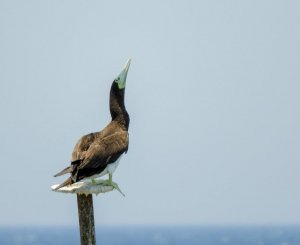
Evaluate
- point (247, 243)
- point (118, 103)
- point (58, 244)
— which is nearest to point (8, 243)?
point (58, 244)

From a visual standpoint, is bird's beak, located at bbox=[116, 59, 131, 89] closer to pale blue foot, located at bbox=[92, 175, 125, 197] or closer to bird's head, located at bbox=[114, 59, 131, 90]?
bird's head, located at bbox=[114, 59, 131, 90]

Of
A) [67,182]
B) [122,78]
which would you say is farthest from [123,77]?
[67,182]

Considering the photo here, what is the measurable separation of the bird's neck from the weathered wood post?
2.89 metres

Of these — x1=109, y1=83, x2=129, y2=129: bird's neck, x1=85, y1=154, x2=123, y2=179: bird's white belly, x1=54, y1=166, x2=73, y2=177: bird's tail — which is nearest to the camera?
x1=54, y1=166, x2=73, y2=177: bird's tail

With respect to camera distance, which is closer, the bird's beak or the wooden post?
the wooden post

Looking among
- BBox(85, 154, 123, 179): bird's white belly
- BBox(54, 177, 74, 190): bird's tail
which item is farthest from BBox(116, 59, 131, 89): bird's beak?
BBox(54, 177, 74, 190): bird's tail

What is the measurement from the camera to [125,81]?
1670cm

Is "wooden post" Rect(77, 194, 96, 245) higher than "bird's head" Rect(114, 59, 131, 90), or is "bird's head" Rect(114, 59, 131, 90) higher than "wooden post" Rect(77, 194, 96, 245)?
"bird's head" Rect(114, 59, 131, 90)

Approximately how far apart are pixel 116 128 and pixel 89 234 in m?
3.28

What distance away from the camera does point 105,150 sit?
49.4 feet

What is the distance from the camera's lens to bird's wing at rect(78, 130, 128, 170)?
14.5 metres

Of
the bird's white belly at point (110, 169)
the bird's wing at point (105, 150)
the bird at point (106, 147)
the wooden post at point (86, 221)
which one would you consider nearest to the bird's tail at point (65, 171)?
the bird at point (106, 147)

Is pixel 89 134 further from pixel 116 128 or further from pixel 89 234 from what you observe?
pixel 89 234

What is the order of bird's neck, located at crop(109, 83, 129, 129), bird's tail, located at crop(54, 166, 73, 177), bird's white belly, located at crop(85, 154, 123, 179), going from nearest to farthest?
→ bird's tail, located at crop(54, 166, 73, 177) → bird's white belly, located at crop(85, 154, 123, 179) → bird's neck, located at crop(109, 83, 129, 129)
